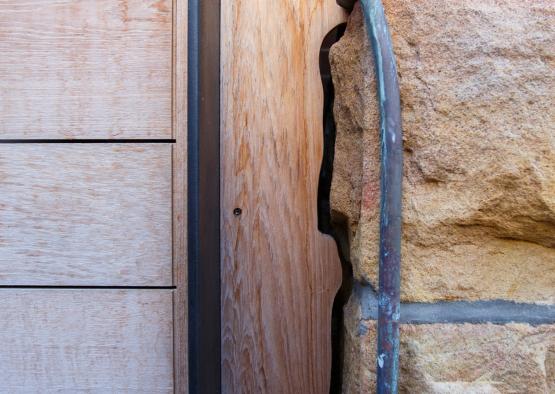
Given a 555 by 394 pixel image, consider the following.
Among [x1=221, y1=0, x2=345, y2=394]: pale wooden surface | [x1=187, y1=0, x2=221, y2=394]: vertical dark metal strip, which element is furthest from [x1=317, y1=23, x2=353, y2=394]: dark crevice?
[x1=187, y1=0, x2=221, y2=394]: vertical dark metal strip

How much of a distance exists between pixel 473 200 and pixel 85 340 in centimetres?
61

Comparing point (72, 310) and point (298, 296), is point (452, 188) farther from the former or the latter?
point (72, 310)

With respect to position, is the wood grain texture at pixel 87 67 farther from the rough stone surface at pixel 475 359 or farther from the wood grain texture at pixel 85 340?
the rough stone surface at pixel 475 359

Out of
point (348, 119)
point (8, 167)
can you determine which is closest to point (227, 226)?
point (348, 119)

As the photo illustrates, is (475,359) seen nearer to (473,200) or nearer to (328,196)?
(473,200)

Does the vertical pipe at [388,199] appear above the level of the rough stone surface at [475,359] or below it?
above

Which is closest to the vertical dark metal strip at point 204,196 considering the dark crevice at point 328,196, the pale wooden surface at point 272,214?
the pale wooden surface at point 272,214

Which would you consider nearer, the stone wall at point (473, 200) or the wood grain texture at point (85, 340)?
the stone wall at point (473, 200)

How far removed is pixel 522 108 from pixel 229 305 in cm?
49

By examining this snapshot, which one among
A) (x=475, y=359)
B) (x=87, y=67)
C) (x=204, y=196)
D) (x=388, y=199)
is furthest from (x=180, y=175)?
(x=475, y=359)

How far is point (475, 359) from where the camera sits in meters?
0.51

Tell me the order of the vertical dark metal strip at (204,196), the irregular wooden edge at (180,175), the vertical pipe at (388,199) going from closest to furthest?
the vertical pipe at (388,199) → the vertical dark metal strip at (204,196) → the irregular wooden edge at (180,175)

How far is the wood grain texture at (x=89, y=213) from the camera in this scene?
2.43 ft

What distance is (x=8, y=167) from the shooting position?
745 millimetres
